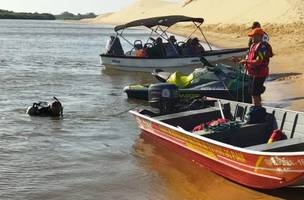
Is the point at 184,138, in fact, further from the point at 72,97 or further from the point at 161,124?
the point at 72,97

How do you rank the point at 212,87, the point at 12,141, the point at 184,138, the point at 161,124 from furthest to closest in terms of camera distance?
the point at 212,87 → the point at 12,141 → the point at 161,124 → the point at 184,138

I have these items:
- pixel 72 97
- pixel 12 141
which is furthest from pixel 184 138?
pixel 72 97

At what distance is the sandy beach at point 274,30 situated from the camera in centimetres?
1664

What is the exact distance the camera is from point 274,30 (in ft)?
140

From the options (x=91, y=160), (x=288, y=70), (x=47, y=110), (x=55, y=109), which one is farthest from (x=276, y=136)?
(x=288, y=70)

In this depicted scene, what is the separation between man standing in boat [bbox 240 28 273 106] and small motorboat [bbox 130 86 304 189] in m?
0.47

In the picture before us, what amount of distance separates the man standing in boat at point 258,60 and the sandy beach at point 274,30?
319 cm

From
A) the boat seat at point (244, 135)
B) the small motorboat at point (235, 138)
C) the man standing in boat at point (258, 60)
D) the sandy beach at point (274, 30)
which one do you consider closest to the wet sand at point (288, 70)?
the sandy beach at point (274, 30)

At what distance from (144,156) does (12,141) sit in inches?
107

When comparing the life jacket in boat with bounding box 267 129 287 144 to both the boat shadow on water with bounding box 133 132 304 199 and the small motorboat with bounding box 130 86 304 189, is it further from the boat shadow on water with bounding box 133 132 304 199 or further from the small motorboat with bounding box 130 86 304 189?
the boat shadow on water with bounding box 133 132 304 199

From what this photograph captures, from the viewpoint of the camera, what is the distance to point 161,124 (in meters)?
9.89

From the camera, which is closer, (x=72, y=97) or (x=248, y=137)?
(x=248, y=137)

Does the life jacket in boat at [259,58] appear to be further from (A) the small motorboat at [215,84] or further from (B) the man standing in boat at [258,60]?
(A) the small motorboat at [215,84]

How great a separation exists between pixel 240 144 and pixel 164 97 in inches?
84.4
